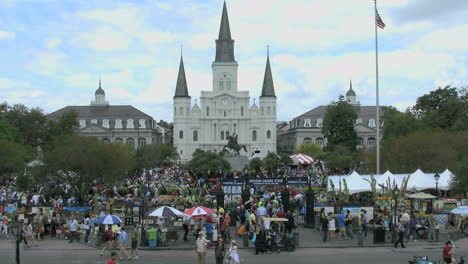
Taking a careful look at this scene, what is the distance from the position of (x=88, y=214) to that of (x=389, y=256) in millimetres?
12965

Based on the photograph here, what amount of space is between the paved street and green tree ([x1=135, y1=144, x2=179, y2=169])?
1614 inches

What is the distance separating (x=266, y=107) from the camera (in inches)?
4348

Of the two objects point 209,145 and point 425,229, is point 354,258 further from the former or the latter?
point 209,145

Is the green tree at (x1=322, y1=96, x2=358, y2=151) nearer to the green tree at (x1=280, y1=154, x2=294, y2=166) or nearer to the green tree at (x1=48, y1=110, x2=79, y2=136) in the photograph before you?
the green tree at (x1=280, y1=154, x2=294, y2=166)

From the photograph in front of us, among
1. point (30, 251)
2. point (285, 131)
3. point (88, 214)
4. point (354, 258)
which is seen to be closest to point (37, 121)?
point (88, 214)

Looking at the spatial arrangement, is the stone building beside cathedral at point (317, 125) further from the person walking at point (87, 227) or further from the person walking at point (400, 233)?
the person walking at point (400, 233)

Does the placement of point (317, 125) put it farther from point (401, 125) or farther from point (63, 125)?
point (401, 125)

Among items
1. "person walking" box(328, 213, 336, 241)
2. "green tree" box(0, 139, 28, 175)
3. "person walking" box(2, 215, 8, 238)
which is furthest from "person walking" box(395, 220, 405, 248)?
"green tree" box(0, 139, 28, 175)

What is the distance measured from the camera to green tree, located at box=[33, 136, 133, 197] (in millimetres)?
36469

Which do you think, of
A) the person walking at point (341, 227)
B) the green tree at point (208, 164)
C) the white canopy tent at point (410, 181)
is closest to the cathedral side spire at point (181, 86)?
the green tree at point (208, 164)

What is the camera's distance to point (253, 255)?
2044cm

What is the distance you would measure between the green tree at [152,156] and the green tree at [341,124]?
2190cm

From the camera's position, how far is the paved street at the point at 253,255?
63.5ft

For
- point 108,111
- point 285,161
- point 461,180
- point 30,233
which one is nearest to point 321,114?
point 108,111
